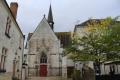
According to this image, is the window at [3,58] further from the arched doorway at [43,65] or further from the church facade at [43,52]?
the arched doorway at [43,65]

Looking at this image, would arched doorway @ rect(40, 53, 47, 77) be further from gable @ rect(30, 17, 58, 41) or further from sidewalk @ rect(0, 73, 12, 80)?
sidewalk @ rect(0, 73, 12, 80)

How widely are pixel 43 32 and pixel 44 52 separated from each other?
14.1 ft

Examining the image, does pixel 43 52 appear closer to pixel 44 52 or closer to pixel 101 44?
pixel 44 52

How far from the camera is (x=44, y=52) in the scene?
4072cm

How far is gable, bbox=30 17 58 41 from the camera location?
137ft

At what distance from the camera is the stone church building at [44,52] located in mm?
39531

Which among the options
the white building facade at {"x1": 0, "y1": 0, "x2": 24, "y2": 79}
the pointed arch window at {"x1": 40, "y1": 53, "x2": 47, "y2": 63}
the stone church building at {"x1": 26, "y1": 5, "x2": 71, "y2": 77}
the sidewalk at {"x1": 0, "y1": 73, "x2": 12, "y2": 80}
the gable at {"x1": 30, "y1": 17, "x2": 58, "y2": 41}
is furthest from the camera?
the gable at {"x1": 30, "y1": 17, "x2": 58, "y2": 41}

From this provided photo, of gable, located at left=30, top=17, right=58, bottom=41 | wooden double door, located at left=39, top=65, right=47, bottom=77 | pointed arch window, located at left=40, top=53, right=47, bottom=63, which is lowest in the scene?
wooden double door, located at left=39, top=65, right=47, bottom=77

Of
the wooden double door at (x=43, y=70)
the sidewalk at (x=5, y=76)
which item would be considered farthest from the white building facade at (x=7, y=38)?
the wooden double door at (x=43, y=70)

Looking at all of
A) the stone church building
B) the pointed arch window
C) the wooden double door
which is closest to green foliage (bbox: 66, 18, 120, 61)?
the stone church building

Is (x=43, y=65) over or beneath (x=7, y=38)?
beneath

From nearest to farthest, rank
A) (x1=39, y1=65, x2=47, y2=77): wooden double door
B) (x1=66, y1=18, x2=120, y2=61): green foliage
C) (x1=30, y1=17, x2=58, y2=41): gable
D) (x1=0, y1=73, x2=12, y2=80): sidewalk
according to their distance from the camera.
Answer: (x1=0, y1=73, x2=12, y2=80): sidewalk → (x1=66, y1=18, x2=120, y2=61): green foliage → (x1=39, y1=65, x2=47, y2=77): wooden double door → (x1=30, y1=17, x2=58, y2=41): gable

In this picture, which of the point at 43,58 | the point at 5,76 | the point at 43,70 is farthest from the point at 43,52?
the point at 5,76

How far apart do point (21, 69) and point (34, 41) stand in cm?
1710
